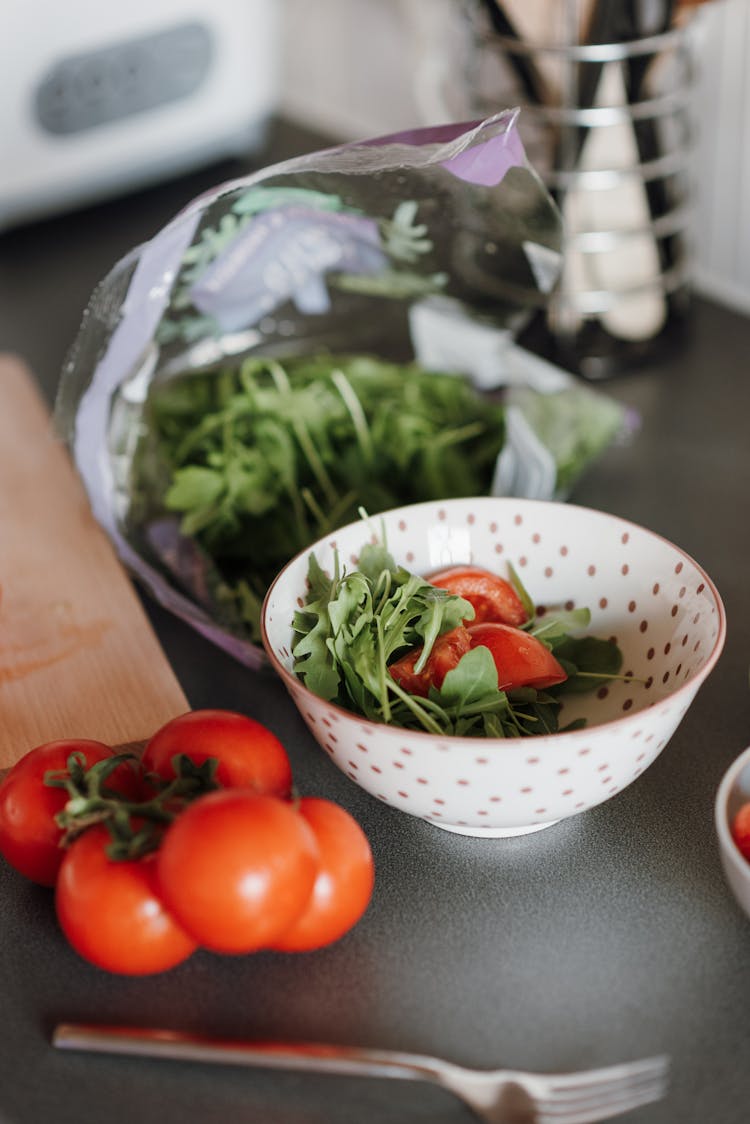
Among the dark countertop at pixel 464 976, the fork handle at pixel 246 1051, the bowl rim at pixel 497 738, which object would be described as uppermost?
the bowl rim at pixel 497 738

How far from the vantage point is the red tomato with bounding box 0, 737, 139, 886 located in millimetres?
563

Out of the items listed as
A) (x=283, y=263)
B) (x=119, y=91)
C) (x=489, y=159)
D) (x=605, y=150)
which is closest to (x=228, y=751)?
(x=489, y=159)

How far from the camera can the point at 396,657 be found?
0.64 m

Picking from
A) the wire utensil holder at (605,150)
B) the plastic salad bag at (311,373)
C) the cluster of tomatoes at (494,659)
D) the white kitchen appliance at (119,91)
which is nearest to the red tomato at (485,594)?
the cluster of tomatoes at (494,659)

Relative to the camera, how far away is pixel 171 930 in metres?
0.52

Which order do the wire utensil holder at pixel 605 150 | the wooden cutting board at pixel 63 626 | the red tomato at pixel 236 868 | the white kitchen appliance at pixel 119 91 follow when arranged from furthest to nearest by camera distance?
the white kitchen appliance at pixel 119 91 → the wire utensil holder at pixel 605 150 → the wooden cutting board at pixel 63 626 → the red tomato at pixel 236 868

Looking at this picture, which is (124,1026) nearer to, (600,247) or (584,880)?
(584,880)

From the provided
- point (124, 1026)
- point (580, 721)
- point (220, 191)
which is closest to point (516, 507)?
point (580, 721)

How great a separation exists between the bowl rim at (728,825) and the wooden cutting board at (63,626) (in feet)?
0.97

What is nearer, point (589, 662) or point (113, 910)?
point (113, 910)

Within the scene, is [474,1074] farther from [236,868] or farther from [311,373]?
[311,373]

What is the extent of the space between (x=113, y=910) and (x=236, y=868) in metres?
0.07

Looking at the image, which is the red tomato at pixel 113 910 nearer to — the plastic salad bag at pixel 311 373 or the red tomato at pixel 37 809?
the red tomato at pixel 37 809

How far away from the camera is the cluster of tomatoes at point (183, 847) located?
1.59 ft
